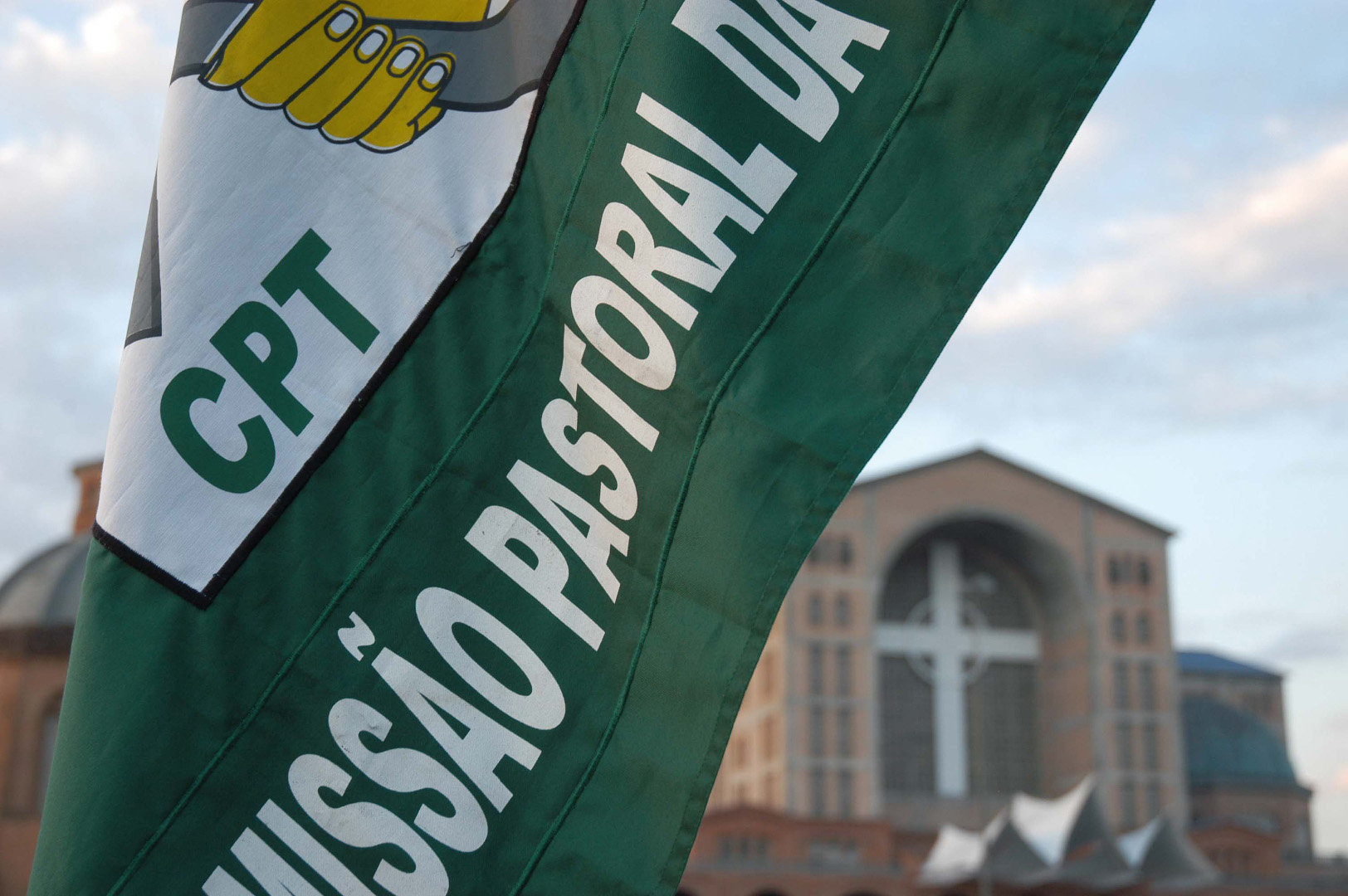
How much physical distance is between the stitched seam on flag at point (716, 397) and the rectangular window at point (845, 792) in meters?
64.6

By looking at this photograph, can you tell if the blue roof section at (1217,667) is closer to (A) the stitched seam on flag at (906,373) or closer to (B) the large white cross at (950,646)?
(B) the large white cross at (950,646)

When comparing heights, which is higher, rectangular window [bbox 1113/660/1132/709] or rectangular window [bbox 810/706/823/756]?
rectangular window [bbox 1113/660/1132/709]

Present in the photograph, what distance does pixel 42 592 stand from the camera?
45625 mm

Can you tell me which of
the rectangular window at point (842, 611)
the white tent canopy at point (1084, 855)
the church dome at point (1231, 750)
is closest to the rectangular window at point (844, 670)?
the rectangular window at point (842, 611)

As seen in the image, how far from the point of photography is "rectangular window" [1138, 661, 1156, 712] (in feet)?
227

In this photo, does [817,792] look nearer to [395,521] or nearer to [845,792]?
[845,792]

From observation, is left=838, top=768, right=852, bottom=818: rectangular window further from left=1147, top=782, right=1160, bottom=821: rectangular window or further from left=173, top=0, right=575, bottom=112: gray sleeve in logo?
left=173, top=0, right=575, bottom=112: gray sleeve in logo

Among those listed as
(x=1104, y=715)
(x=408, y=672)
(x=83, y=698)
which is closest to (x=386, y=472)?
(x=408, y=672)

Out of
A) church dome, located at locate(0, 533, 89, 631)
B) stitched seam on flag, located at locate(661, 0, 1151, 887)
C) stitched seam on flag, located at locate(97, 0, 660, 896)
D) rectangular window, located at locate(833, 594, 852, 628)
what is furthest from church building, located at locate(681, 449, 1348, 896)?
stitched seam on flag, located at locate(661, 0, 1151, 887)

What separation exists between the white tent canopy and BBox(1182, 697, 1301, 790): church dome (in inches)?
917

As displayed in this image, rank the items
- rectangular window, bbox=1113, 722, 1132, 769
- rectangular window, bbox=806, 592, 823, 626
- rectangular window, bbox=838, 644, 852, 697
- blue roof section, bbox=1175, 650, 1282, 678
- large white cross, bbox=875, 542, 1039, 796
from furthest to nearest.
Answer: blue roof section, bbox=1175, 650, 1282, 678 < large white cross, bbox=875, 542, 1039, 796 < rectangular window, bbox=1113, 722, 1132, 769 < rectangular window, bbox=838, 644, 852, 697 < rectangular window, bbox=806, 592, 823, 626

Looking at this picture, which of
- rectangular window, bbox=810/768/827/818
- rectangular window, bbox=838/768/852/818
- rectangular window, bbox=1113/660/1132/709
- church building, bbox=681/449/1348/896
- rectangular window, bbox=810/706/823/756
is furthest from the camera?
rectangular window, bbox=1113/660/1132/709

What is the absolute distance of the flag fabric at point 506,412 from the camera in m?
2.97

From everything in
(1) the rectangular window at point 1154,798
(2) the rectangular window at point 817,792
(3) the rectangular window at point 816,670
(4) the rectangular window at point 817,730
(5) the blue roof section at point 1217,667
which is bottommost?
(2) the rectangular window at point 817,792
